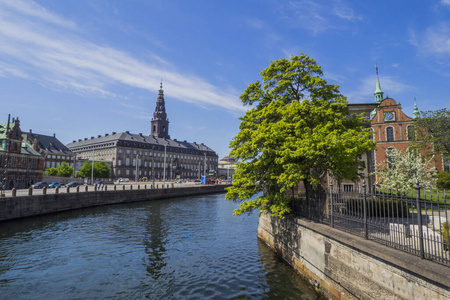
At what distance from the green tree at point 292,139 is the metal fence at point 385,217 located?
1490 mm

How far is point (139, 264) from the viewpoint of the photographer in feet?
49.3

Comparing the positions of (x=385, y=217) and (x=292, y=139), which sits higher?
(x=292, y=139)

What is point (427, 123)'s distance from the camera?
123 feet

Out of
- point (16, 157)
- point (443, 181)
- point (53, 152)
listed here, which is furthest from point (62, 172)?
point (443, 181)

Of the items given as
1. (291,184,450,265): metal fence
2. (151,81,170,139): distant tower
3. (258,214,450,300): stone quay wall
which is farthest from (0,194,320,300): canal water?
(151,81,170,139): distant tower

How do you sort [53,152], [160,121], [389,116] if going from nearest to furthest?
1. [389,116]
2. [53,152]
3. [160,121]

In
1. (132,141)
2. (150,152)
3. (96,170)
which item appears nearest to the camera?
(96,170)

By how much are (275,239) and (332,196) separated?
676cm

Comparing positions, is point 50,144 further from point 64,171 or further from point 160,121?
point 160,121

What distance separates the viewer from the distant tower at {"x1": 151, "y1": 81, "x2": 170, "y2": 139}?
15199 centimetres

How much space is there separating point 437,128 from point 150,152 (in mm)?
122568

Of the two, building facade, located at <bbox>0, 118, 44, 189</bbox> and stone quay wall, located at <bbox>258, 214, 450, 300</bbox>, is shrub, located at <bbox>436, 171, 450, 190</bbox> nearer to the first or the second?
stone quay wall, located at <bbox>258, 214, 450, 300</bbox>

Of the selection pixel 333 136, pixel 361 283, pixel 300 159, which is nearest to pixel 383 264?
pixel 361 283

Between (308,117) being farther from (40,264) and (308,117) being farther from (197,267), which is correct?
(40,264)
